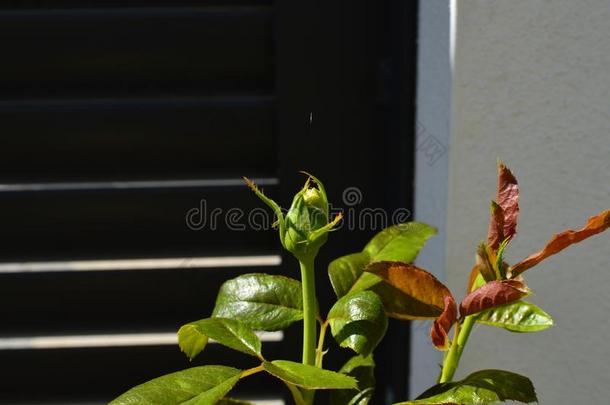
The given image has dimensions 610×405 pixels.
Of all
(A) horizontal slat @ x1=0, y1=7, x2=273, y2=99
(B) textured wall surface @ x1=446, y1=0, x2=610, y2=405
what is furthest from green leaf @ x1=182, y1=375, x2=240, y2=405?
(A) horizontal slat @ x1=0, y1=7, x2=273, y2=99

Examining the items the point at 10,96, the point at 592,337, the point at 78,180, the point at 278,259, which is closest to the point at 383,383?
the point at 278,259

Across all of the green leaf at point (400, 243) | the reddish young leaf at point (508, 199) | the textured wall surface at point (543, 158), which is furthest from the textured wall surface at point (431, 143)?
the reddish young leaf at point (508, 199)

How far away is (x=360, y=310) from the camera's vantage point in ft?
2.48

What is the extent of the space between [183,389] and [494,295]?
0.33 meters

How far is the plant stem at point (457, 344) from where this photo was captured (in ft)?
2.51

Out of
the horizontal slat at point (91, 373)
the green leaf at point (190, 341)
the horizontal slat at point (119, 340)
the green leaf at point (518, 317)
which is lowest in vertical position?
the horizontal slat at point (91, 373)

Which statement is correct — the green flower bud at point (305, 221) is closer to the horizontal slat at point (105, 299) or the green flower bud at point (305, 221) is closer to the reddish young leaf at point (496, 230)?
the reddish young leaf at point (496, 230)

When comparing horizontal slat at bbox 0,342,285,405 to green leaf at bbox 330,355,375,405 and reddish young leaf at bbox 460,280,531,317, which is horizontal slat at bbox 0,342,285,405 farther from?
reddish young leaf at bbox 460,280,531,317

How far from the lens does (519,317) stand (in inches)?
29.1

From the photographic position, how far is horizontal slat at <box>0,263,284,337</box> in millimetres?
1305

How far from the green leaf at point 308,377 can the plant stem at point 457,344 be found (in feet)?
0.51

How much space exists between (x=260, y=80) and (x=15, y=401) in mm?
770

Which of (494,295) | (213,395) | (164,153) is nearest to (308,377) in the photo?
(213,395)

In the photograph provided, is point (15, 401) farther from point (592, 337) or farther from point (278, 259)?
point (592, 337)
